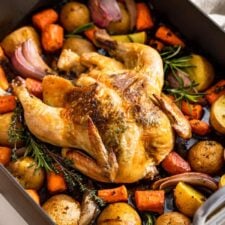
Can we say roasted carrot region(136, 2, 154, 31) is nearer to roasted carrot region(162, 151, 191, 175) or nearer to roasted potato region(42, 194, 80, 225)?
roasted carrot region(162, 151, 191, 175)

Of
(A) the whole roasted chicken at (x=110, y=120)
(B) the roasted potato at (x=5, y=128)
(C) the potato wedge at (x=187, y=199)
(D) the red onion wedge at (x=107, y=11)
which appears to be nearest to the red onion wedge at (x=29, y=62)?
(A) the whole roasted chicken at (x=110, y=120)

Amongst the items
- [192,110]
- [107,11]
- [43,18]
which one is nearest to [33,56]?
[43,18]

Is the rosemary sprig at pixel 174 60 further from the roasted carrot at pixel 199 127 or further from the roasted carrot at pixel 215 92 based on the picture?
the roasted carrot at pixel 199 127

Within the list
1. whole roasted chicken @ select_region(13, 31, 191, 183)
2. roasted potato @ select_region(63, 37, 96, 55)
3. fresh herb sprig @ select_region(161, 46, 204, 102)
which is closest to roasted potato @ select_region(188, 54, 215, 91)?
fresh herb sprig @ select_region(161, 46, 204, 102)

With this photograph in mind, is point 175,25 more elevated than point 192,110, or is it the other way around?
point 175,25

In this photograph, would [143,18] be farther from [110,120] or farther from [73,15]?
[110,120]

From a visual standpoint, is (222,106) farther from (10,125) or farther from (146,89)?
(10,125)

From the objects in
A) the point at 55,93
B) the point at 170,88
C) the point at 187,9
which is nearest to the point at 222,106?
the point at 170,88
